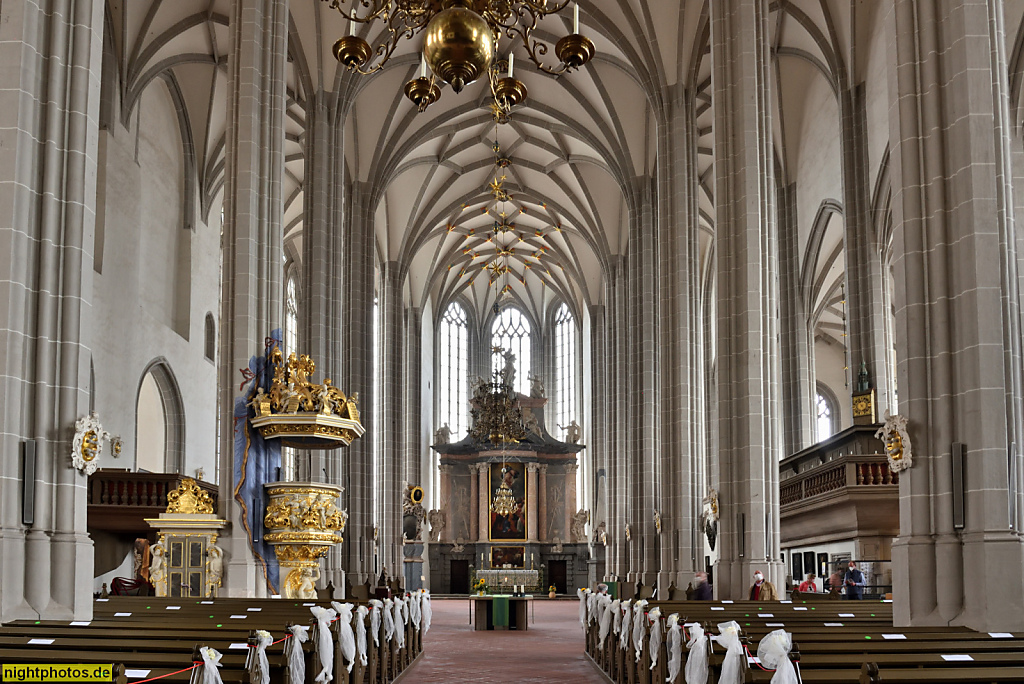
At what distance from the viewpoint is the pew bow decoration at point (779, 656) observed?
5.18 meters

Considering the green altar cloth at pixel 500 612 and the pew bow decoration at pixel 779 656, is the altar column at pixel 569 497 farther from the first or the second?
the pew bow decoration at pixel 779 656

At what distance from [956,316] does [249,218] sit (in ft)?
33.6

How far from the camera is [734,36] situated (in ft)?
52.8

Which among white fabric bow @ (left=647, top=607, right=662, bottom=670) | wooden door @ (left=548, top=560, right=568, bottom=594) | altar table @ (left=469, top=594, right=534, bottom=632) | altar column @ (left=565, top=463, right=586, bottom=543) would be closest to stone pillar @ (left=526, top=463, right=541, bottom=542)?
altar column @ (left=565, top=463, right=586, bottom=543)

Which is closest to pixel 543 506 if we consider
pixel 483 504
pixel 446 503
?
pixel 483 504

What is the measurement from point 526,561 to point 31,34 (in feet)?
117

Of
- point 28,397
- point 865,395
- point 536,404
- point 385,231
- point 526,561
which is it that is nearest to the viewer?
point 28,397

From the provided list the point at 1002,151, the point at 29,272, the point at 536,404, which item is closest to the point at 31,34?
the point at 29,272

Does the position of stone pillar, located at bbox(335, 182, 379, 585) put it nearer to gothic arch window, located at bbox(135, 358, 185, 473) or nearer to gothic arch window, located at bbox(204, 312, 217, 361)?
gothic arch window, located at bbox(204, 312, 217, 361)

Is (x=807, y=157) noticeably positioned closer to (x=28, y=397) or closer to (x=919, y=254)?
(x=919, y=254)

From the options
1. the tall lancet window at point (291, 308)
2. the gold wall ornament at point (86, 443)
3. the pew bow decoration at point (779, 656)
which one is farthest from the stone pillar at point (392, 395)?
the pew bow decoration at point (779, 656)

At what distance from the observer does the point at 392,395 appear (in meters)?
38.2

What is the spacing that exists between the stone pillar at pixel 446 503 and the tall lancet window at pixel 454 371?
3892 millimetres

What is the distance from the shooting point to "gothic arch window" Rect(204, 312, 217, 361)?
28.0 m
